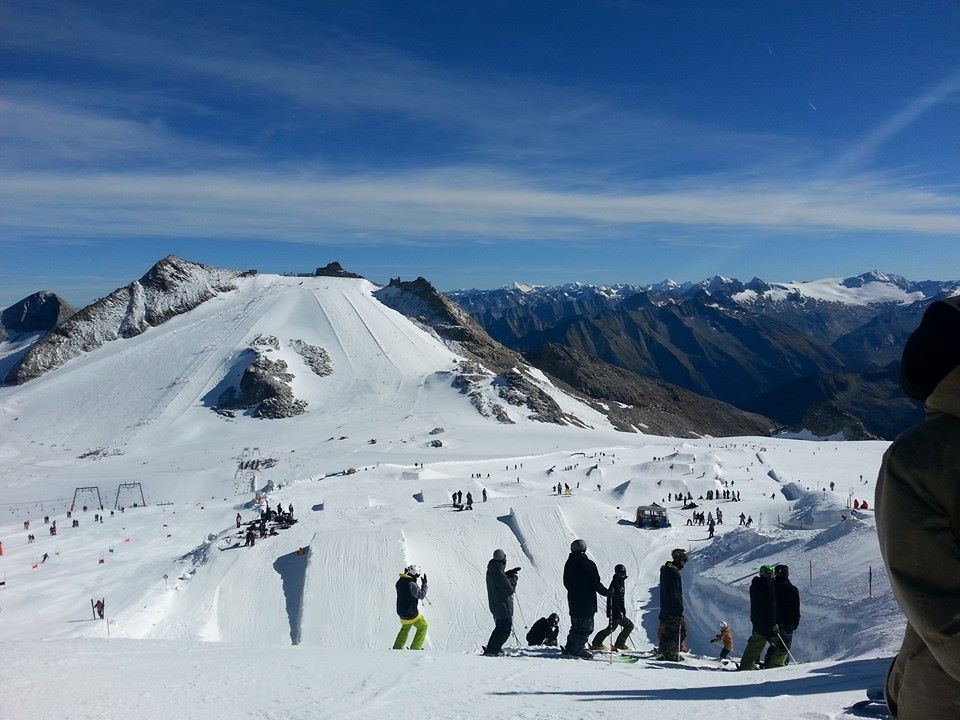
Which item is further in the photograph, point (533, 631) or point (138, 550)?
point (138, 550)

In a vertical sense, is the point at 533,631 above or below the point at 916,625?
below

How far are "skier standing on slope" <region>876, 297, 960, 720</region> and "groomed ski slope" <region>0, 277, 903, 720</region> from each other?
453 centimetres

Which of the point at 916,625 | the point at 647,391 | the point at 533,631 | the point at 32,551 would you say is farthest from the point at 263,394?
the point at 647,391

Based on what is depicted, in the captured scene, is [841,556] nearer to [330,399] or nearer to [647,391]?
[330,399]

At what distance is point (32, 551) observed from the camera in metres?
23.6

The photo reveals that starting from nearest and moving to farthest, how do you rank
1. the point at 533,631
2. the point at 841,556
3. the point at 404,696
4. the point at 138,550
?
the point at 404,696 < the point at 533,631 < the point at 841,556 < the point at 138,550

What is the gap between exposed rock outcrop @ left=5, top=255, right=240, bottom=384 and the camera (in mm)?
77125

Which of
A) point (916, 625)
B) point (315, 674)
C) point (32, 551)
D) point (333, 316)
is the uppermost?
point (333, 316)

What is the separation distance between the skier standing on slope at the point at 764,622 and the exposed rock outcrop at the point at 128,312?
84.9m

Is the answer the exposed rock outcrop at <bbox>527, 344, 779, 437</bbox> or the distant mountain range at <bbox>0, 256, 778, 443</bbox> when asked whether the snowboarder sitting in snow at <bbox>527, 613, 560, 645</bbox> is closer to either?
the distant mountain range at <bbox>0, 256, 778, 443</bbox>

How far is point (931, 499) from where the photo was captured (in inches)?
81.6

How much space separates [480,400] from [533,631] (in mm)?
53585

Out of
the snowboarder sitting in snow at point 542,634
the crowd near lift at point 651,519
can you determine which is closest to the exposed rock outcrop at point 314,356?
the crowd near lift at point 651,519

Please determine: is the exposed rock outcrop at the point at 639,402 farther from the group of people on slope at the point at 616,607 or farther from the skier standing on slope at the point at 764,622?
the skier standing on slope at the point at 764,622
